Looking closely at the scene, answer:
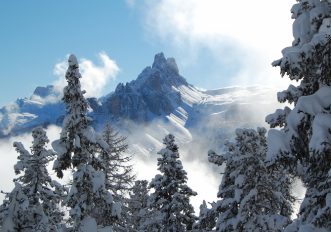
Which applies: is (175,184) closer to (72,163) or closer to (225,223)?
(225,223)

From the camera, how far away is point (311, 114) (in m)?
8.90

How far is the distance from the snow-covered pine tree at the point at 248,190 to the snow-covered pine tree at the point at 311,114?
8.12m

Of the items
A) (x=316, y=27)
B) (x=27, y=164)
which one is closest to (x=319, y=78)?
(x=316, y=27)

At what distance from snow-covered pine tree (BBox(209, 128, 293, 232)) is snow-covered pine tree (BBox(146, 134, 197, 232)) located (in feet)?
14.5

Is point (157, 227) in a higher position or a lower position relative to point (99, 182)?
higher

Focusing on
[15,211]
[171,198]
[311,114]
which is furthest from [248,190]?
[311,114]

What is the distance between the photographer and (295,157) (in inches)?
370

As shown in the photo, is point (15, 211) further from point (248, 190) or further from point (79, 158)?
point (248, 190)

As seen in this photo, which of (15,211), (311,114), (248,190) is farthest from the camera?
(248,190)

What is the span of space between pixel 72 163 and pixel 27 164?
4.66 meters

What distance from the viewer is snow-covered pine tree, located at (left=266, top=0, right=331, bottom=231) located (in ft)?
28.0

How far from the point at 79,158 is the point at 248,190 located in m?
7.21

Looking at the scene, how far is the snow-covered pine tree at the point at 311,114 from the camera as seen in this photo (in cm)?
853

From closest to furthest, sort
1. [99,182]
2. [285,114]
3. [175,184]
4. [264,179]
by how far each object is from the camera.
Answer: [285,114] → [99,182] → [264,179] → [175,184]
